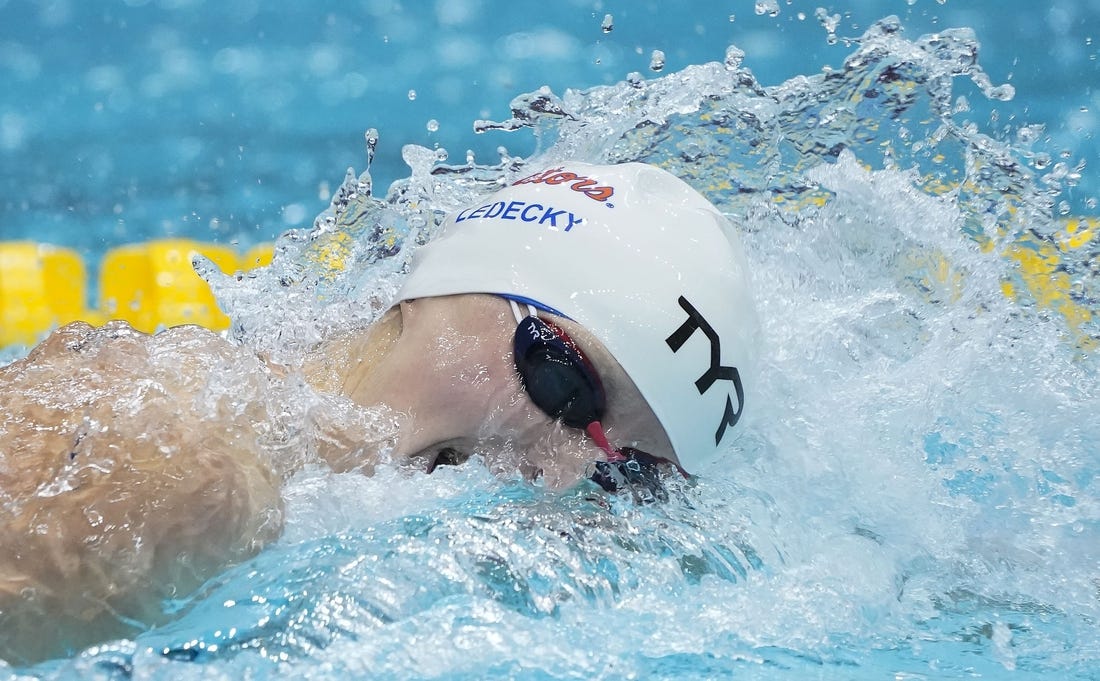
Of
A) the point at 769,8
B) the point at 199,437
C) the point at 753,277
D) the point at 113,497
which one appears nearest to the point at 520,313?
the point at 199,437

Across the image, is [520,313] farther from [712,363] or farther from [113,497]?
[113,497]

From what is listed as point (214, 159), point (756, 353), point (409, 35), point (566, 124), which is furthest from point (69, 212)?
point (756, 353)

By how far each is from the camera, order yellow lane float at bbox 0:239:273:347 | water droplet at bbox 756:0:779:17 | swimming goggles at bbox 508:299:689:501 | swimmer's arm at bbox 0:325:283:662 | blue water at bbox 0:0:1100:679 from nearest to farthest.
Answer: swimmer's arm at bbox 0:325:283:662, blue water at bbox 0:0:1100:679, swimming goggles at bbox 508:299:689:501, yellow lane float at bbox 0:239:273:347, water droplet at bbox 756:0:779:17

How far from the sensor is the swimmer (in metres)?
1.08

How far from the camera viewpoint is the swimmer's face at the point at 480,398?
143 cm

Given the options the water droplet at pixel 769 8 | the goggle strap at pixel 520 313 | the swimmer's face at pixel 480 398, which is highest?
the water droplet at pixel 769 8

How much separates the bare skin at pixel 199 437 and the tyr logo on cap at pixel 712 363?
0.08m

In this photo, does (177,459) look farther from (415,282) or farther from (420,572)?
(415,282)

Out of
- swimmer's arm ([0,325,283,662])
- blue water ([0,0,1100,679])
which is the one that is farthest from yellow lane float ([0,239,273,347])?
swimmer's arm ([0,325,283,662])

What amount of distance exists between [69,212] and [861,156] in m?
2.50

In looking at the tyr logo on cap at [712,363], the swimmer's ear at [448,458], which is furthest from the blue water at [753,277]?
the tyr logo on cap at [712,363]

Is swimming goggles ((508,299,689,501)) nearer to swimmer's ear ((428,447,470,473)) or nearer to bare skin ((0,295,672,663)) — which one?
bare skin ((0,295,672,663))

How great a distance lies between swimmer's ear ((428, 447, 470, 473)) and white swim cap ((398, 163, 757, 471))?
0.22 meters

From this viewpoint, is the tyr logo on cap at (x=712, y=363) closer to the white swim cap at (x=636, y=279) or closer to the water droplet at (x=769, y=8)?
the white swim cap at (x=636, y=279)
